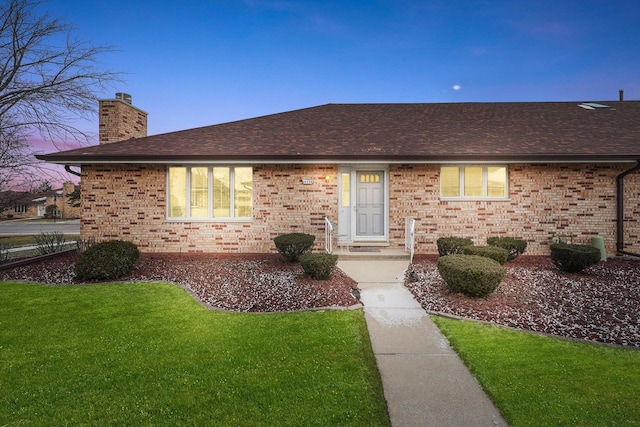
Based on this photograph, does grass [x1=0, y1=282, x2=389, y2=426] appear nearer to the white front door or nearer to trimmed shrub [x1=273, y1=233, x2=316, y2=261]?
trimmed shrub [x1=273, y1=233, x2=316, y2=261]

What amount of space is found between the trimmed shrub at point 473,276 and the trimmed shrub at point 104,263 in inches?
262

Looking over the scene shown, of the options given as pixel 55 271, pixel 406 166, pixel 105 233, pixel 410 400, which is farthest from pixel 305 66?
pixel 410 400

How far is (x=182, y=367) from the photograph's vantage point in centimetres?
332

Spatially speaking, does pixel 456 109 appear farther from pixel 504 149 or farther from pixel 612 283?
pixel 612 283

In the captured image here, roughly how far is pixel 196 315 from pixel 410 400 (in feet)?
11.3

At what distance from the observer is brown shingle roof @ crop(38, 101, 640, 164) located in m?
8.95

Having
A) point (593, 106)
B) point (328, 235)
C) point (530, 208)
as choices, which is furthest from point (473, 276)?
point (593, 106)

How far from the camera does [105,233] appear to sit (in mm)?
9609

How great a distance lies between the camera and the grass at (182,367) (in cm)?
259

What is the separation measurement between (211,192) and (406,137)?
646 centimetres

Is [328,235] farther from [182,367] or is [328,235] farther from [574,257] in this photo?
[182,367]

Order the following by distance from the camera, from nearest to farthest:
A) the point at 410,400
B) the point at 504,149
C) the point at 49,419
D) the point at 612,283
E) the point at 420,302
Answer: the point at 49,419 < the point at 410,400 < the point at 420,302 < the point at 612,283 < the point at 504,149

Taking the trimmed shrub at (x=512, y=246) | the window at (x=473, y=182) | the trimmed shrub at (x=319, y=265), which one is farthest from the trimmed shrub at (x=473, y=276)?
the window at (x=473, y=182)

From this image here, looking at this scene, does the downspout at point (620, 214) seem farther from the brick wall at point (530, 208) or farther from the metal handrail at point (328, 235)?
the metal handrail at point (328, 235)
